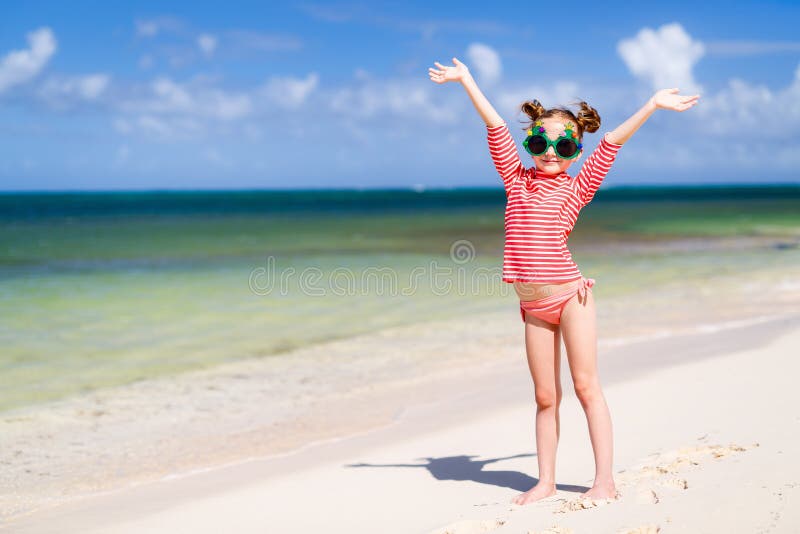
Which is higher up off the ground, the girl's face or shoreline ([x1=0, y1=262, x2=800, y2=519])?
the girl's face

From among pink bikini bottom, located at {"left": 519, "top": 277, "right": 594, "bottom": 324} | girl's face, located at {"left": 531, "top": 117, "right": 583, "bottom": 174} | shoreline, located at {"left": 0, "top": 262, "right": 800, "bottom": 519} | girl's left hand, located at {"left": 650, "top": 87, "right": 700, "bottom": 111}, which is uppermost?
girl's left hand, located at {"left": 650, "top": 87, "right": 700, "bottom": 111}

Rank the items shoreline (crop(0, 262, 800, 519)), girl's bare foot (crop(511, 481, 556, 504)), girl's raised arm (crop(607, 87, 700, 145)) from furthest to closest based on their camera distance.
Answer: shoreline (crop(0, 262, 800, 519)), girl's bare foot (crop(511, 481, 556, 504)), girl's raised arm (crop(607, 87, 700, 145))

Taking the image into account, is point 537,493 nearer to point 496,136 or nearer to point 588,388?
point 588,388

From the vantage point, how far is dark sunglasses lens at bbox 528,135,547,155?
12.0 ft

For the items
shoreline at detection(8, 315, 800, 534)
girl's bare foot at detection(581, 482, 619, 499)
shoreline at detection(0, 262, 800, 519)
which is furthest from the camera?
shoreline at detection(0, 262, 800, 519)

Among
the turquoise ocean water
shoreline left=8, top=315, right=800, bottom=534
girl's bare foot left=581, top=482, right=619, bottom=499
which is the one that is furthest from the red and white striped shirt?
the turquoise ocean water

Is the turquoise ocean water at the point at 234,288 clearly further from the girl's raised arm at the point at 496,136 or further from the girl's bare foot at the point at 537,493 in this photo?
the girl's raised arm at the point at 496,136

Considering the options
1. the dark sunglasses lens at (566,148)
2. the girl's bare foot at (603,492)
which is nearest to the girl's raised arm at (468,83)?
the dark sunglasses lens at (566,148)

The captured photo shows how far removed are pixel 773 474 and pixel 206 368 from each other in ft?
20.2

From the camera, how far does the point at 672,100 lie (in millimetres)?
3684

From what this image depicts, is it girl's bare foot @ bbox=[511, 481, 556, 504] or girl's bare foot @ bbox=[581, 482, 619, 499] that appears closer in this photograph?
girl's bare foot @ bbox=[581, 482, 619, 499]

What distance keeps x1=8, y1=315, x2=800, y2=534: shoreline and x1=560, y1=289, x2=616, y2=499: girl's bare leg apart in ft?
2.64

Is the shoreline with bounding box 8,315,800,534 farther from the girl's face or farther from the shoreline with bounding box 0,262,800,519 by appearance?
the girl's face

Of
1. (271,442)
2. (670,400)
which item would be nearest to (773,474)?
(670,400)
